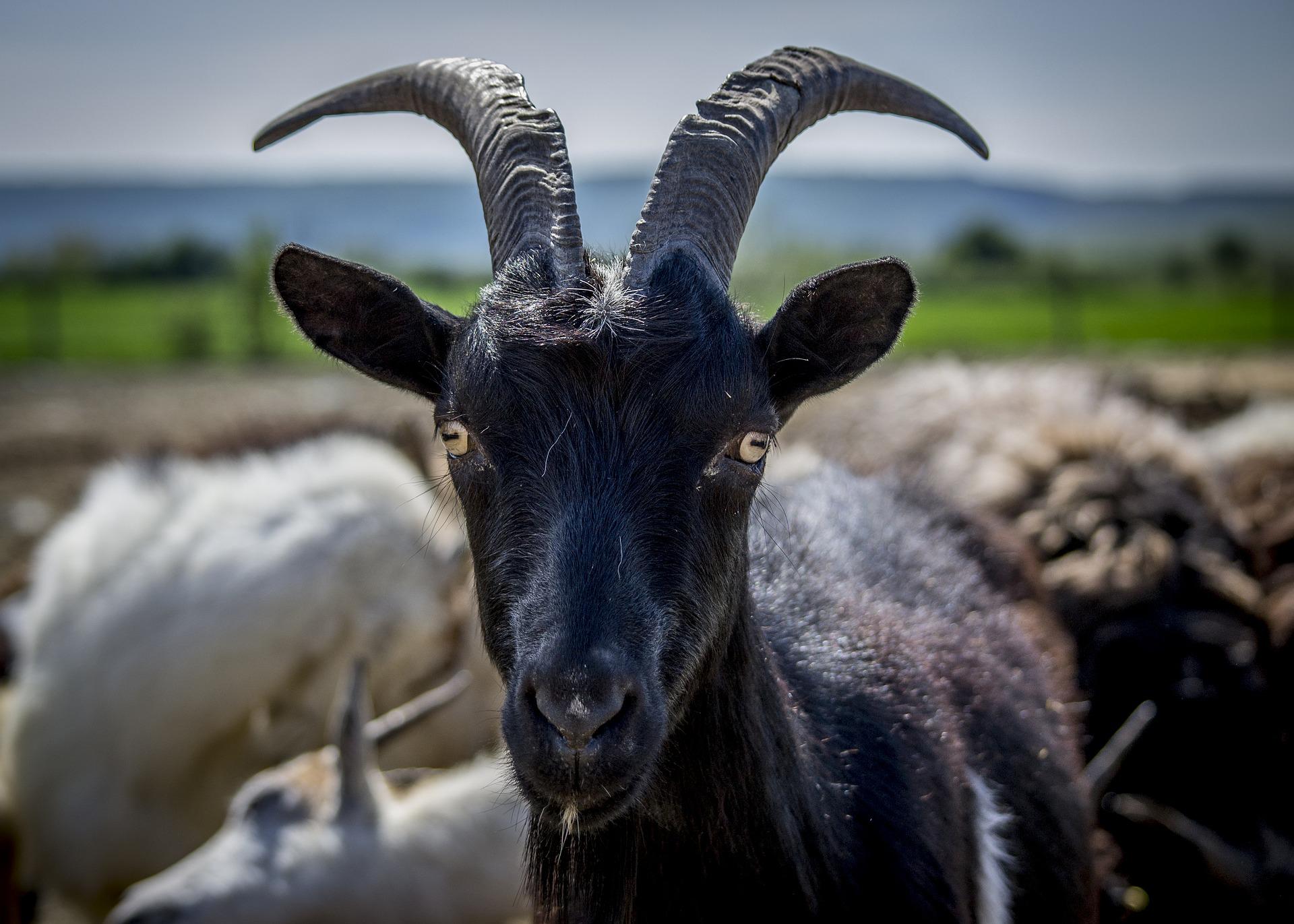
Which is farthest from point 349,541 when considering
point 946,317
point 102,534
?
point 946,317

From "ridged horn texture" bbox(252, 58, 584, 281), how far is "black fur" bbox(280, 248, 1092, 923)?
0.20m

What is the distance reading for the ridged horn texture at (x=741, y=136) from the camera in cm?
285

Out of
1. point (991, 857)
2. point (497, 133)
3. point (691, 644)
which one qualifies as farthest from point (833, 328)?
point (991, 857)

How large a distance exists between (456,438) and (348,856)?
256 cm

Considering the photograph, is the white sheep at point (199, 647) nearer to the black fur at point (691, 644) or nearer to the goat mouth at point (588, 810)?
the black fur at point (691, 644)

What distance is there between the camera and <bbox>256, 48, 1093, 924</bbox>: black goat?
7.78ft

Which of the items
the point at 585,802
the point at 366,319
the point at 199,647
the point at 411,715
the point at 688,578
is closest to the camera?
the point at 585,802

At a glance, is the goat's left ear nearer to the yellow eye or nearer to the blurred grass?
the yellow eye

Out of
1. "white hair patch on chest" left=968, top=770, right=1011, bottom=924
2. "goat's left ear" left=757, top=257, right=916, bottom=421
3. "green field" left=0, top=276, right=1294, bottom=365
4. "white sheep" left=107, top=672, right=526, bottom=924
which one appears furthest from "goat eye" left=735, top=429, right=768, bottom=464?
"green field" left=0, top=276, right=1294, bottom=365

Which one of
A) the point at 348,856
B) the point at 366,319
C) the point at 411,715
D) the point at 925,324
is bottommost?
the point at 925,324

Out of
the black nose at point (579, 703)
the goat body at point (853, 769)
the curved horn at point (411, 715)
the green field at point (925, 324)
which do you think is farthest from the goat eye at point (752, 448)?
the green field at point (925, 324)

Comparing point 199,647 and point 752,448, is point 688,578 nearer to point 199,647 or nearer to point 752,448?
point 752,448

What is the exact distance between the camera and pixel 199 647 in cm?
599

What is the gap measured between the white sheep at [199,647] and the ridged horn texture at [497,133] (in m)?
2.10
